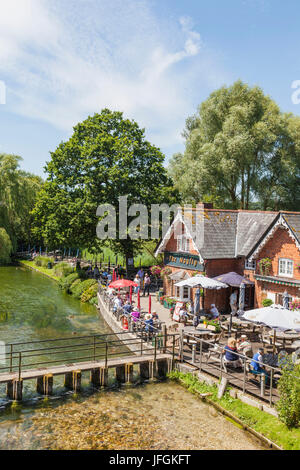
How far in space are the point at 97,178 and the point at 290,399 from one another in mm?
28901

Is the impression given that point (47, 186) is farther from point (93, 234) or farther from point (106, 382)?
point (106, 382)

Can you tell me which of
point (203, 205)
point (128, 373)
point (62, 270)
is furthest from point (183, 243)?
point (62, 270)

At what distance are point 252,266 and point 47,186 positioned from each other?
75.8ft

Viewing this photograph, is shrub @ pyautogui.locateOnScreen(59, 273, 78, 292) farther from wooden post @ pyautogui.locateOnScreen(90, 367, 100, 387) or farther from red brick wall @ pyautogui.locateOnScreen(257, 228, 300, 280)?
wooden post @ pyautogui.locateOnScreen(90, 367, 100, 387)

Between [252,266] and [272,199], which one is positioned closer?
[252,266]

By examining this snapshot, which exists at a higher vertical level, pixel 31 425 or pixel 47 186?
pixel 47 186

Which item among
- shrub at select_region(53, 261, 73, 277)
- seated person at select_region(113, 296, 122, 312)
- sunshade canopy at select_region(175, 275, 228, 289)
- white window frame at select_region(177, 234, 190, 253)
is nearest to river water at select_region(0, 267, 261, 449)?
sunshade canopy at select_region(175, 275, 228, 289)

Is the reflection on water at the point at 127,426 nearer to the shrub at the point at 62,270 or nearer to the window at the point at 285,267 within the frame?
the window at the point at 285,267

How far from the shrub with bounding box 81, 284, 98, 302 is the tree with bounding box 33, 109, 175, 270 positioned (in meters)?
4.98

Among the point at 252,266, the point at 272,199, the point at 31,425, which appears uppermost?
the point at 272,199

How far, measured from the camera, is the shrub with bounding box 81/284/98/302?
35094 mm

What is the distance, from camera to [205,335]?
19766 mm
